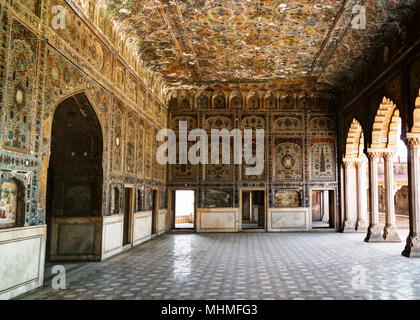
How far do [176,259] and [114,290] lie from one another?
3.28 metres

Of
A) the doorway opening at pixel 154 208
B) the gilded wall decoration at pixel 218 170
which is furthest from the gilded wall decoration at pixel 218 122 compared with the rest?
the doorway opening at pixel 154 208

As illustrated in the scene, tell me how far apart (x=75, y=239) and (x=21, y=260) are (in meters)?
3.22

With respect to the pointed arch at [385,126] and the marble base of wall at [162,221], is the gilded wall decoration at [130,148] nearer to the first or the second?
the marble base of wall at [162,221]

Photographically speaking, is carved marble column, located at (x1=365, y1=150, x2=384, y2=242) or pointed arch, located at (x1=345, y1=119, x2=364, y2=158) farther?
pointed arch, located at (x1=345, y1=119, x2=364, y2=158)

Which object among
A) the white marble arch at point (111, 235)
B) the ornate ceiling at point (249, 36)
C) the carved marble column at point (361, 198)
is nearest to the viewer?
the white marble arch at point (111, 235)

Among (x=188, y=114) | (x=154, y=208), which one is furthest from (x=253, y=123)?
(x=154, y=208)

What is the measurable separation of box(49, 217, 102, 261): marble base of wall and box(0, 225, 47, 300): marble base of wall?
260 centimetres

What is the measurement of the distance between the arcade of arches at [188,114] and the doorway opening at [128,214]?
2.1 inches

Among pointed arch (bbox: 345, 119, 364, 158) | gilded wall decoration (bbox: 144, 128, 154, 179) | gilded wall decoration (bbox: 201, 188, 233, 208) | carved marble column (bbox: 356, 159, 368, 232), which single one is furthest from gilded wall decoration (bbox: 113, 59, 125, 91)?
carved marble column (bbox: 356, 159, 368, 232)

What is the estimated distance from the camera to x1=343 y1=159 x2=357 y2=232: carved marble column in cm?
1617

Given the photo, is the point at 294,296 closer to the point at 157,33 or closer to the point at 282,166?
the point at 157,33

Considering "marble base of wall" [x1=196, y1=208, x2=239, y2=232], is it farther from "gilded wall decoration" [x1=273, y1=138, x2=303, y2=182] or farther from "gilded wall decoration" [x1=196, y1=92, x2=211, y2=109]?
"gilded wall decoration" [x1=196, y1=92, x2=211, y2=109]

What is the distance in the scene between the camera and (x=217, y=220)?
1670 cm

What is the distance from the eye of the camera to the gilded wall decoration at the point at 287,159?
55.7ft
